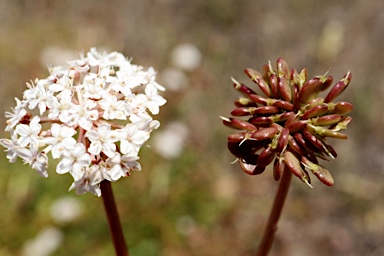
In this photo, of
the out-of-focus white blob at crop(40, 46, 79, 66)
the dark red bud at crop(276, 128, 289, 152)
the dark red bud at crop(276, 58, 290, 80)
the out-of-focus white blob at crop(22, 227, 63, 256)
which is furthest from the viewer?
the out-of-focus white blob at crop(40, 46, 79, 66)

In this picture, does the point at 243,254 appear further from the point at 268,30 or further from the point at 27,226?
the point at 268,30

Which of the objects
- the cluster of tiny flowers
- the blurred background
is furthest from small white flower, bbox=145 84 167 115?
the blurred background

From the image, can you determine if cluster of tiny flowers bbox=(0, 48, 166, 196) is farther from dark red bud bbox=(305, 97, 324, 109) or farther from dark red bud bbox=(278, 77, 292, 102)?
dark red bud bbox=(305, 97, 324, 109)

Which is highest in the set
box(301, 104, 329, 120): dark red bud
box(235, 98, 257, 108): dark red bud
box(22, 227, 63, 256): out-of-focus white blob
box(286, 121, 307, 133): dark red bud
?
box(22, 227, 63, 256): out-of-focus white blob

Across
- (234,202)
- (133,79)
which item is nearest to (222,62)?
(234,202)

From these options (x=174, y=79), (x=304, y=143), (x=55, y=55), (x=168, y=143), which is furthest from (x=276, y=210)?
(x=55, y=55)

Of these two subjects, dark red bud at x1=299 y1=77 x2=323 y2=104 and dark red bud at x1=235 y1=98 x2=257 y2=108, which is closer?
dark red bud at x1=299 y1=77 x2=323 y2=104

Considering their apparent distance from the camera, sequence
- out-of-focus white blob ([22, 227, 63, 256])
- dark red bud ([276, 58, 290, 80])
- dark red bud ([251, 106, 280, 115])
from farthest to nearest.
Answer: out-of-focus white blob ([22, 227, 63, 256])
dark red bud ([276, 58, 290, 80])
dark red bud ([251, 106, 280, 115])
